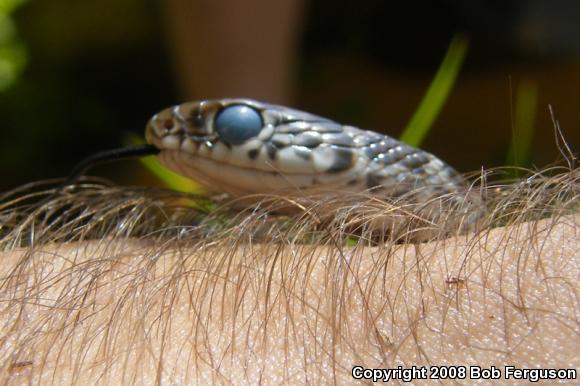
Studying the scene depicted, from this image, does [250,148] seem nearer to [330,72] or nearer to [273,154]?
[273,154]

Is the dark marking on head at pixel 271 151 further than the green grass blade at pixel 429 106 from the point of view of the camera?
No

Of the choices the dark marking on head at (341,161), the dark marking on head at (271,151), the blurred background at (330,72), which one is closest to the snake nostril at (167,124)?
the dark marking on head at (271,151)

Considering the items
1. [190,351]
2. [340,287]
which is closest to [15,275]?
[190,351]

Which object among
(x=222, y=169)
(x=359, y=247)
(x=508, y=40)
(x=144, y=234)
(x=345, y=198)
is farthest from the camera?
(x=508, y=40)

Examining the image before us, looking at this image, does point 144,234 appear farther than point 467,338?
Yes

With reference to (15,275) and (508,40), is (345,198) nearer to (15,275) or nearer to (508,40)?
(15,275)

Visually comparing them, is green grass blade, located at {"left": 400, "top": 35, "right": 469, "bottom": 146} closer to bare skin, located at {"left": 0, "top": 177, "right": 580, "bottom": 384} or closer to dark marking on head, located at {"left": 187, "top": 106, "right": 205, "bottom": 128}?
dark marking on head, located at {"left": 187, "top": 106, "right": 205, "bottom": 128}

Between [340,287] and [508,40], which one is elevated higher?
[340,287]

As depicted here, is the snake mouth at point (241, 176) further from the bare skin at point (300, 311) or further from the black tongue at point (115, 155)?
the bare skin at point (300, 311)
